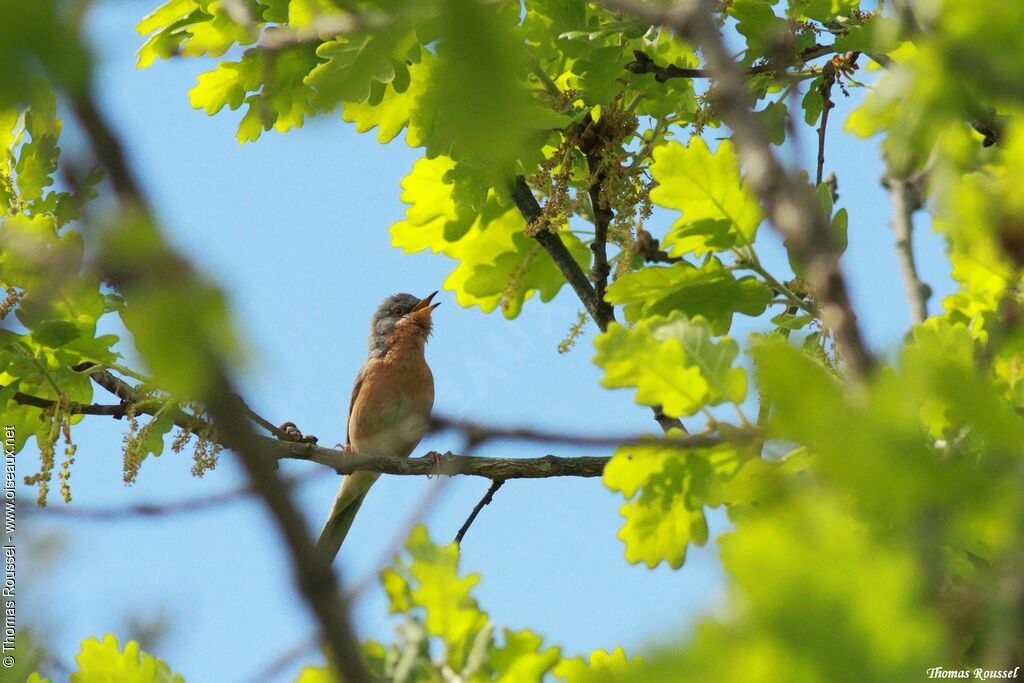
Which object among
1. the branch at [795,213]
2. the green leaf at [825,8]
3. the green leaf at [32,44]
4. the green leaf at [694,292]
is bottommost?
the branch at [795,213]

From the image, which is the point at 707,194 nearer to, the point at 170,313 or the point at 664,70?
the point at 664,70

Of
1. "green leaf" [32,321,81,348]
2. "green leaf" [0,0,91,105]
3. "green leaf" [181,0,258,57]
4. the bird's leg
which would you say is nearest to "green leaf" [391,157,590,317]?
the bird's leg

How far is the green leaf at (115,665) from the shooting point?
11.5ft

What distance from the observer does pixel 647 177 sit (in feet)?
19.5

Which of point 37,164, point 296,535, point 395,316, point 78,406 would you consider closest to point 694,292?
point 78,406

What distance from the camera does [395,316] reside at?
418 inches

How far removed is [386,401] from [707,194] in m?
5.84

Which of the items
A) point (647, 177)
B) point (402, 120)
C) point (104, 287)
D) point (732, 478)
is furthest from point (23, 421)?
point (732, 478)

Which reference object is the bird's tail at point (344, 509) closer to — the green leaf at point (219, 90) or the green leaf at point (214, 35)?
the green leaf at point (219, 90)

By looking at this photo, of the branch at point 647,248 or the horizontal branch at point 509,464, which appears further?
the branch at point 647,248

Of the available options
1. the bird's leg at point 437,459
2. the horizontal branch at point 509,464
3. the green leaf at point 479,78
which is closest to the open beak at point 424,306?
the bird's leg at point 437,459

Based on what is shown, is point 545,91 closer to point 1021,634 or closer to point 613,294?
point 613,294

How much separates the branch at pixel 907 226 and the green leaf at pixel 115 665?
16.8ft

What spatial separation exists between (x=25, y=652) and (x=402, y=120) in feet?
9.53
